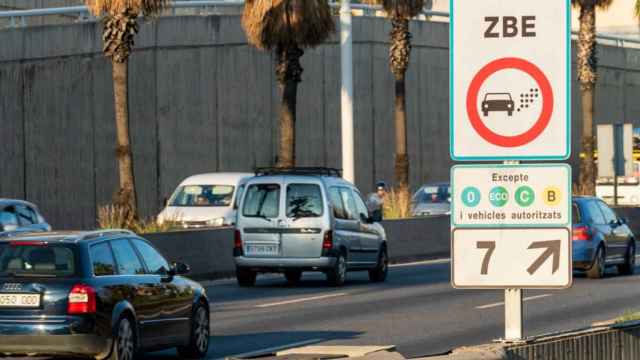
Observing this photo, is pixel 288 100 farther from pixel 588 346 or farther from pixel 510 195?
pixel 510 195

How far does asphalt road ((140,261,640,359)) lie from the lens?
18.3 meters

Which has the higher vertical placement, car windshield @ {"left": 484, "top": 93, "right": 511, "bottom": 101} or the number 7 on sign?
car windshield @ {"left": 484, "top": 93, "right": 511, "bottom": 101}

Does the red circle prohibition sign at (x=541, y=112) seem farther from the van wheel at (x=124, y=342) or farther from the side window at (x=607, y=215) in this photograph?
the side window at (x=607, y=215)

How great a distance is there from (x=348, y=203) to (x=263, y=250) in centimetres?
199

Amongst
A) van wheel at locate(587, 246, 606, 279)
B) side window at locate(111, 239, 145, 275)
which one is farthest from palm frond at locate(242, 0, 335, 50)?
side window at locate(111, 239, 145, 275)

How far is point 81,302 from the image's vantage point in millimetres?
14367

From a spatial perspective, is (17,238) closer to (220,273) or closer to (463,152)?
(463,152)

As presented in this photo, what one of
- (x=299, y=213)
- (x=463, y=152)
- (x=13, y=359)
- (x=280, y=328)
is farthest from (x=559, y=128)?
(x=299, y=213)

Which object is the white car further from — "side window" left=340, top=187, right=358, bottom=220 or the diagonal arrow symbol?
the diagonal arrow symbol

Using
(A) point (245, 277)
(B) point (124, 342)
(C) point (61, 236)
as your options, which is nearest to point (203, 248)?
(A) point (245, 277)

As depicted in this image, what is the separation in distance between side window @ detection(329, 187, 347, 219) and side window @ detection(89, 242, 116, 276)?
13.1 metres

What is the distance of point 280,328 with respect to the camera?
19984mm

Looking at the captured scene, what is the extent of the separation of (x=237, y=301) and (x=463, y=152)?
51.0 feet

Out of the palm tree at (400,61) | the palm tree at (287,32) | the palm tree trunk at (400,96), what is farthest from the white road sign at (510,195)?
the palm tree at (400,61)
